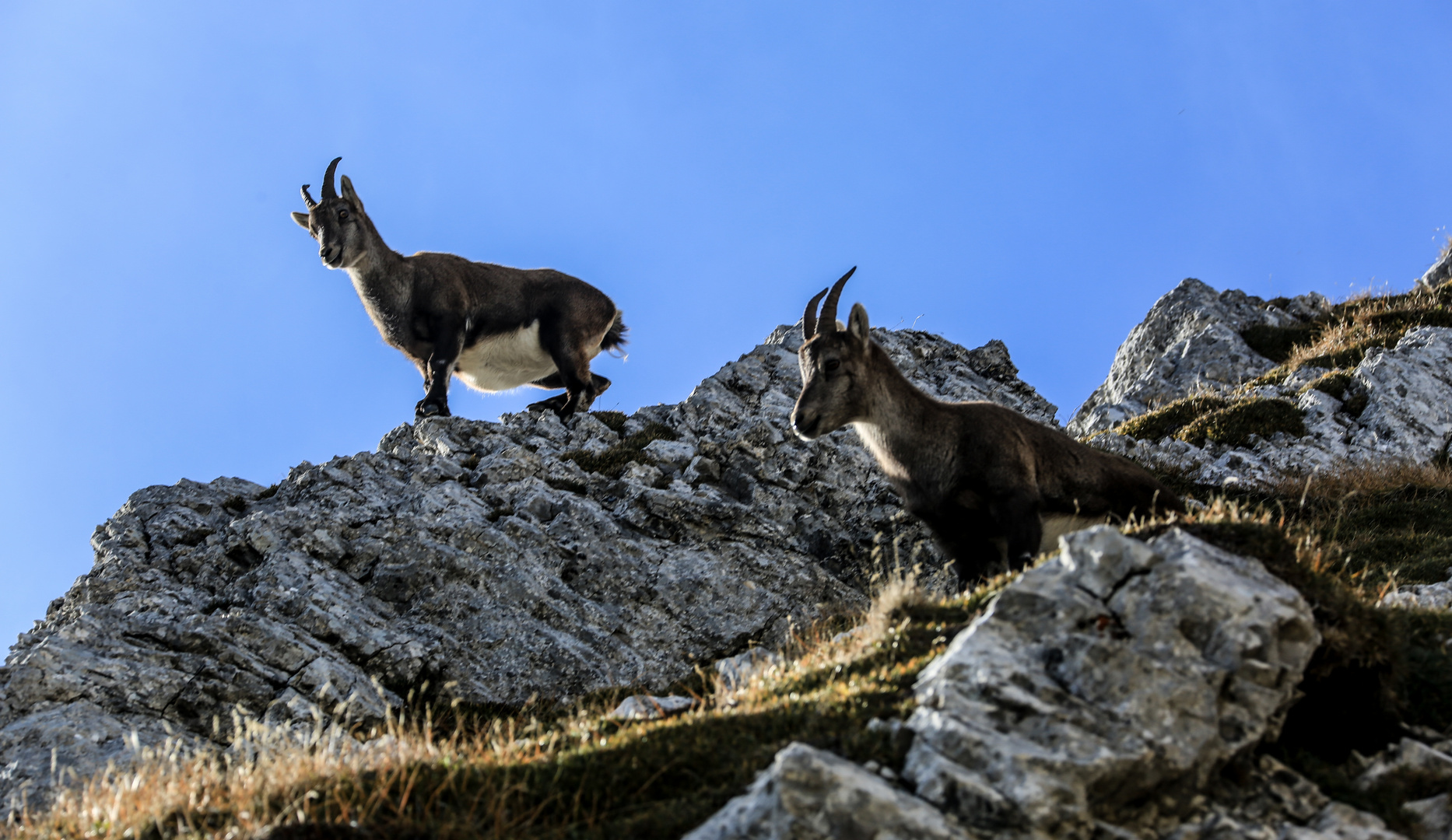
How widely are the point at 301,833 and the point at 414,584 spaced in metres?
7.12

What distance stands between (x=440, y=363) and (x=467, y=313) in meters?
1.11

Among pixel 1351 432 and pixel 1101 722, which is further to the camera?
pixel 1351 432

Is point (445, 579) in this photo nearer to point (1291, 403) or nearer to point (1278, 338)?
point (1291, 403)

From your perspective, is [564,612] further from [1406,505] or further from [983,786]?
[1406,505]

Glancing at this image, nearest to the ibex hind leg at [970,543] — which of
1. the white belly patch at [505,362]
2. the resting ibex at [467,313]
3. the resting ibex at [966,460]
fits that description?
the resting ibex at [966,460]

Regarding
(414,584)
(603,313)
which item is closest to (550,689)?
(414,584)

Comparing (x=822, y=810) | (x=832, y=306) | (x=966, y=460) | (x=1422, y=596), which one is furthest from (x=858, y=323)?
(x=822, y=810)

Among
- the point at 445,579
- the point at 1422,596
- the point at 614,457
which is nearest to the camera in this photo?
the point at 1422,596

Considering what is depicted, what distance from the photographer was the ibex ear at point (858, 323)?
1255 cm

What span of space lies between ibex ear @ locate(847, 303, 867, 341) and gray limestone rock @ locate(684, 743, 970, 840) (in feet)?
24.4

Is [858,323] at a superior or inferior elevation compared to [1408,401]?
inferior

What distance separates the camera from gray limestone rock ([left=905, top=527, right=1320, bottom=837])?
5.72 metres

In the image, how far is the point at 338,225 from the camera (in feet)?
63.6

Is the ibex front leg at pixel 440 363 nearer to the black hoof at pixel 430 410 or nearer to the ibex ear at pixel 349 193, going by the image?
the black hoof at pixel 430 410
